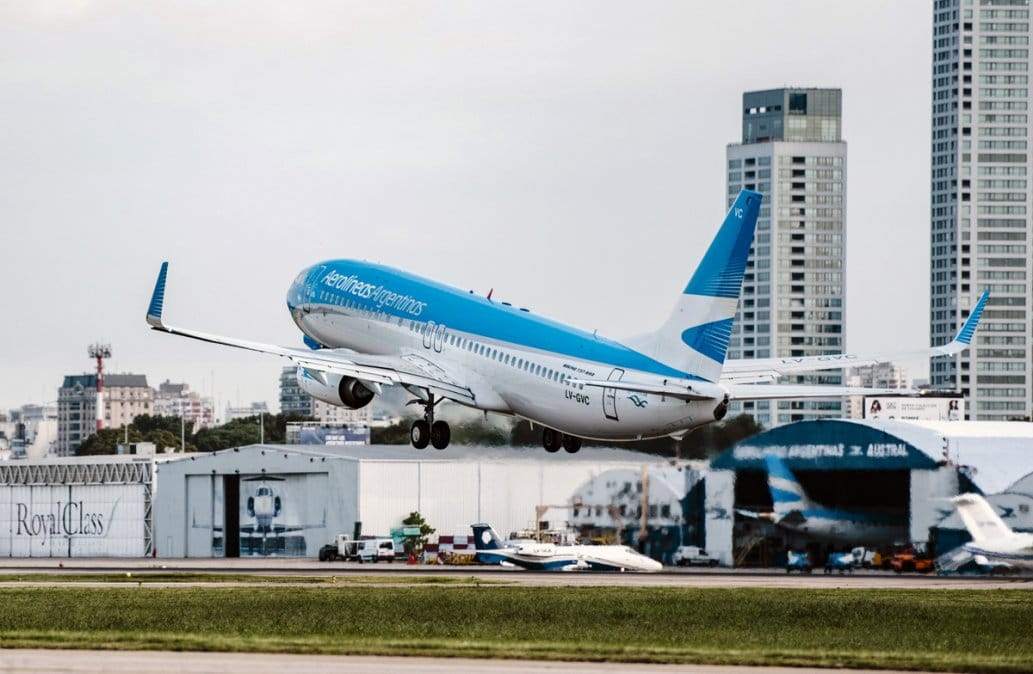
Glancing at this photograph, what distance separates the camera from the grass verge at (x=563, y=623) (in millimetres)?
57656

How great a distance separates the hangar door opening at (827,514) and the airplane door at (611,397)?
31.8m

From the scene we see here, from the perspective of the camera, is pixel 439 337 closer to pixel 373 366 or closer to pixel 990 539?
pixel 373 366

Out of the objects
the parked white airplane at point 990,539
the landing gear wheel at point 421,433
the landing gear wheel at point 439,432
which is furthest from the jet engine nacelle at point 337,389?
the parked white airplane at point 990,539

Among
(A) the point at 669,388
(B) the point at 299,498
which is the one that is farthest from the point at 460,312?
(B) the point at 299,498

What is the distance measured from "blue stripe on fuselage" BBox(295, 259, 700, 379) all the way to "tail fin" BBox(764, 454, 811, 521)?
29.8 m

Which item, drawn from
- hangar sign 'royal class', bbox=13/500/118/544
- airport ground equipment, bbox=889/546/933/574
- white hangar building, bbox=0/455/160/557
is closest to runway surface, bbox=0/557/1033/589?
airport ground equipment, bbox=889/546/933/574

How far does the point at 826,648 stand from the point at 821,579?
43664 mm

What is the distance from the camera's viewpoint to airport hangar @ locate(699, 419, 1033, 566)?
351ft

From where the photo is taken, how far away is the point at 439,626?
7038 cm

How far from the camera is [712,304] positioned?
71250mm

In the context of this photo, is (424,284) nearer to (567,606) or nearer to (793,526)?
(567,606)

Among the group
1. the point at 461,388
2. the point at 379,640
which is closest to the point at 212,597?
the point at 461,388

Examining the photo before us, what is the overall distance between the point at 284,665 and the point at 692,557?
2627 inches

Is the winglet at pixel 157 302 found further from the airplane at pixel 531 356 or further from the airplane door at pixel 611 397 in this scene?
the airplane door at pixel 611 397
